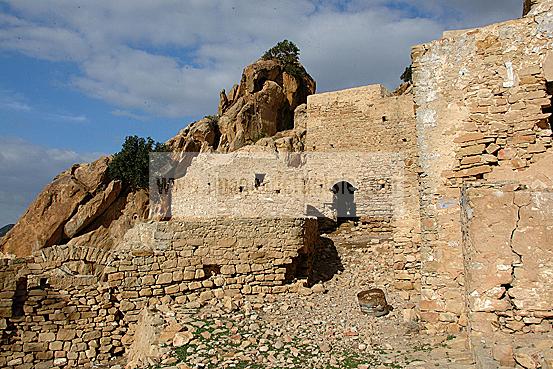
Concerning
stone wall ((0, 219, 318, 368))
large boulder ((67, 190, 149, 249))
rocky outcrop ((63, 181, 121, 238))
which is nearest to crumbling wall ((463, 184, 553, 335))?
stone wall ((0, 219, 318, 368))

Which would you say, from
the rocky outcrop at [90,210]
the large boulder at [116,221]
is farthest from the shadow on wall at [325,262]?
the rocky outcrop at [90,210]

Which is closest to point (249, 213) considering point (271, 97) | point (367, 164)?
point (367, 164)

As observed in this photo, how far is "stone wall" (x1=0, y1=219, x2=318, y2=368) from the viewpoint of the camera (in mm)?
7367

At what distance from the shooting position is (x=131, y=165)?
21406 mm

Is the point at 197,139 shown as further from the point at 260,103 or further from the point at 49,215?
the point at 49,215

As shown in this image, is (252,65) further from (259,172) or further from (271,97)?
(259,172)

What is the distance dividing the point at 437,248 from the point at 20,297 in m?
6.57

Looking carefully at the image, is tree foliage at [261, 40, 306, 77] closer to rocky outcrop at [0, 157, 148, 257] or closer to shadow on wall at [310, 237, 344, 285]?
rocky outcrop at [0, 157, 148, 257]

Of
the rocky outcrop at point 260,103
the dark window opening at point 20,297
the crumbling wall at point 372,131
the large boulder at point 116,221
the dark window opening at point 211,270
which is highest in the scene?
the rocky outcrop at point 260,103

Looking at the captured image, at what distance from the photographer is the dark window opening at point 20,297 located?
737 cm

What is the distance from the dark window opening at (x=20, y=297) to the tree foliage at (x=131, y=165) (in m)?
13.8

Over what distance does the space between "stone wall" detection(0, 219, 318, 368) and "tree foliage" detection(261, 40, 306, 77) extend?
20811mm

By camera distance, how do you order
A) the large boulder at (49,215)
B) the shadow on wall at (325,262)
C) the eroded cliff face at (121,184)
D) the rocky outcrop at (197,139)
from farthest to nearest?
the rocky outcrop at (197,139)
the eroded cliff face at (121,184)
the large boulder at (49,215)
the shadow on wall at (325,262)

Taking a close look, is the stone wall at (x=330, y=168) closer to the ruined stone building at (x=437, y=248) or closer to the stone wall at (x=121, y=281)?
the ruined stone building at (x=437, y=248)
